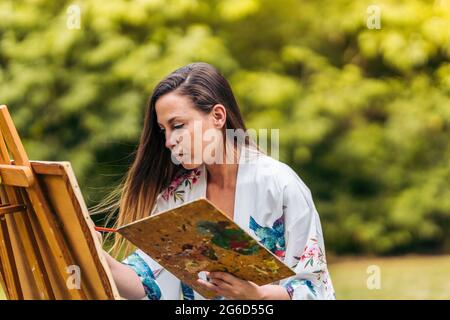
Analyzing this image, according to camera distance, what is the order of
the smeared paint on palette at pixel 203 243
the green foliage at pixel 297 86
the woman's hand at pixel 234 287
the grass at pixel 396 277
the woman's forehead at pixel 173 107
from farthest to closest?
1. the green foliage at pixel 297 86
2. the grass at pixel 396 277
3. the woman's forehead at pixel 173 107
4. the woman's hand at pixel 234 287
5. the smeared paint on palette at pixel 203 243

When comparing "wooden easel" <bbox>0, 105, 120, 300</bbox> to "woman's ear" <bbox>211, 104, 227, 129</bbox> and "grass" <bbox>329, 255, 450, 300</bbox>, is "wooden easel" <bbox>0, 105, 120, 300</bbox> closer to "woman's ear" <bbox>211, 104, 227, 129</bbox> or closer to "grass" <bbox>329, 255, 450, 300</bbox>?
"woman's ear" <bbox>211, 104, 227, 129</bbox>

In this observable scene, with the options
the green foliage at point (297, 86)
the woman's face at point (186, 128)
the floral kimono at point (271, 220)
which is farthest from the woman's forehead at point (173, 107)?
the green foliage at point (297, 86)

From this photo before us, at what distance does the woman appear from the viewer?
233 centimetres

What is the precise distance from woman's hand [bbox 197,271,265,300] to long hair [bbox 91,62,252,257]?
0.51 metres

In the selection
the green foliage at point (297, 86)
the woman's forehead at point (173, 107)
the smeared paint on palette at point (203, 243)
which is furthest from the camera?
the green foliage at point (297, 86)

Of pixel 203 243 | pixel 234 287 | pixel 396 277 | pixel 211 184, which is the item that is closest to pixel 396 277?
pixel 396 277

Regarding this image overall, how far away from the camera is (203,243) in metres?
2.04

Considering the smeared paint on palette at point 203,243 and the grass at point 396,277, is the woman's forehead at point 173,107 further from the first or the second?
the grass at point 396,277

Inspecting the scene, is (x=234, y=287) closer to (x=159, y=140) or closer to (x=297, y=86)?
(x=159, y=140)

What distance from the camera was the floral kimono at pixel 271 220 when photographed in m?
2.30

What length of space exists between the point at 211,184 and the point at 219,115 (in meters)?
0.24

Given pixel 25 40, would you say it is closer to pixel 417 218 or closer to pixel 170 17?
pixel 170 17

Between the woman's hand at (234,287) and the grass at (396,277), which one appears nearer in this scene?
the woman's hand at (234,287)
